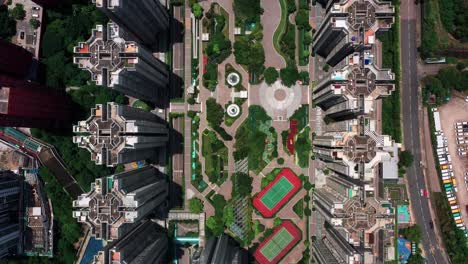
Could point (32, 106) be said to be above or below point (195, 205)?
above

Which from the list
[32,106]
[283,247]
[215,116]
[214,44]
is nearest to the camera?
[32,106]

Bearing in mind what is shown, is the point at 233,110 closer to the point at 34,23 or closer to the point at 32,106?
the point at 32,106

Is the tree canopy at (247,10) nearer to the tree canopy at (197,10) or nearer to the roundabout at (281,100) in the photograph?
the tree canopy at (197,10)

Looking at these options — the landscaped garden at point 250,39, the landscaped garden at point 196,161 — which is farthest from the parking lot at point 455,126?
the landscaped garden at point 196,161

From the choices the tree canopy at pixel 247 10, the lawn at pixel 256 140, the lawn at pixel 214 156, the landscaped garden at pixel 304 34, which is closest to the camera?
the tree canopy at pixel 247 10

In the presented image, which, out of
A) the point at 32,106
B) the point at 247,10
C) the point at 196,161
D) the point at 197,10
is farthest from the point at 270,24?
the point at 32,106

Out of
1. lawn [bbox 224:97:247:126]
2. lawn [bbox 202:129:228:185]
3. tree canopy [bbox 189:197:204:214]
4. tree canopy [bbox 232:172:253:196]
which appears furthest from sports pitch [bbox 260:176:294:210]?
lawn [bbox 224:97:247:126]
